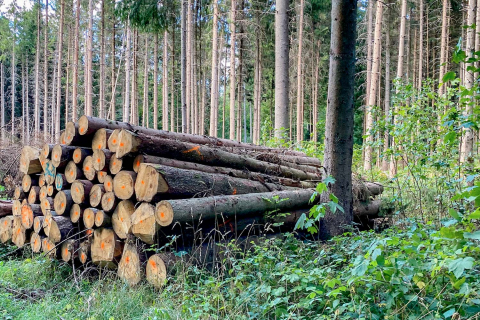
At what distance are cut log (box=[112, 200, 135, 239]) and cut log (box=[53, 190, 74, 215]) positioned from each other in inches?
37.0

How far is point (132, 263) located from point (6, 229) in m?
3.20

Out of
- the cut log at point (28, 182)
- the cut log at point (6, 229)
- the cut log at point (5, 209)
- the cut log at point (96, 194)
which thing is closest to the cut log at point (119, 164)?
the cut log at point (96, 194)

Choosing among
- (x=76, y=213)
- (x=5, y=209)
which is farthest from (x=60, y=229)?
(x=5, y=209)

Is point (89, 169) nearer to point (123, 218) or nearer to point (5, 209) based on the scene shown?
point (123, 218)

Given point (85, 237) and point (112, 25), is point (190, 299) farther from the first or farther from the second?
point (112, 25)

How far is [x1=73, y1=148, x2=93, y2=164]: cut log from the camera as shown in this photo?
4723mm

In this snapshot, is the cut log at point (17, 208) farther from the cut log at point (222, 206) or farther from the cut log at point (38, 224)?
the cut log at point (222, 206)

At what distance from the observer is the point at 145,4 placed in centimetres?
1413

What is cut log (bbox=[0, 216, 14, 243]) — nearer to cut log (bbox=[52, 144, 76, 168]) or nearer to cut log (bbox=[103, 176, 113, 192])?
cut log (bbox=[52, 144, 76, 168])

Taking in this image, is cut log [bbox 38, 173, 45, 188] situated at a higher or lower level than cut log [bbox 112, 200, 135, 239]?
higher

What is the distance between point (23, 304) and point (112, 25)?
22156 mm

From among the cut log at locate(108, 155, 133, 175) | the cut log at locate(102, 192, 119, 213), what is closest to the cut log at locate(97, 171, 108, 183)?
the cut log at locate(108, 155, 133, 175)

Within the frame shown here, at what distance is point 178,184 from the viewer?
3998 millimetres

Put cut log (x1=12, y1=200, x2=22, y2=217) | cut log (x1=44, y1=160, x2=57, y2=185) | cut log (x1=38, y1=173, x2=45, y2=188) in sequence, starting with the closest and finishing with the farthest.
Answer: cut log (x1=44, y1=160, x2=57, y2=185) → cut log (x1=38, y1=173, x2=45, y2=188) → cut log (x1=12, y1=200, x2=22, y2=217)
